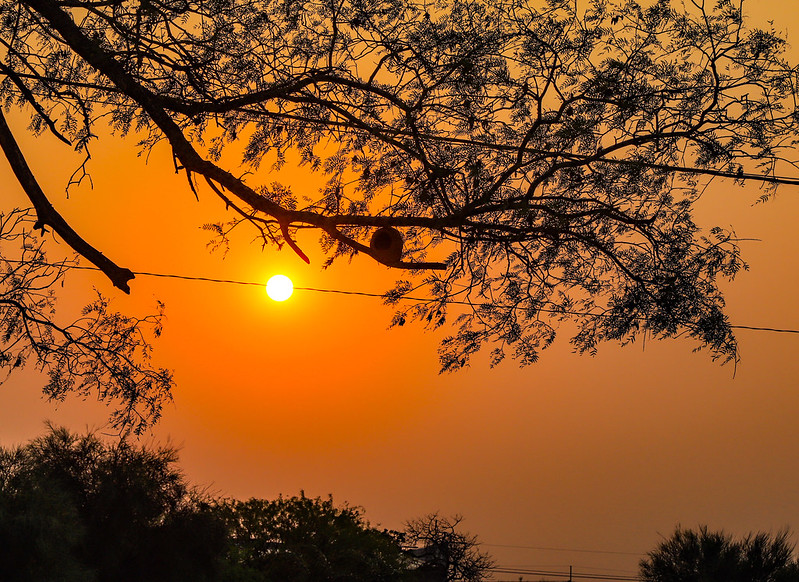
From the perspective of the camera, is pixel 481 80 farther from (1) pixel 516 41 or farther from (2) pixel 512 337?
(2) pixel 512 337

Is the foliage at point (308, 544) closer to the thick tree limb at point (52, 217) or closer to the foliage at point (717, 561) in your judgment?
the foliage at point (717, 561)

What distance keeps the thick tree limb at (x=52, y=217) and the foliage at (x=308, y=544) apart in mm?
21822

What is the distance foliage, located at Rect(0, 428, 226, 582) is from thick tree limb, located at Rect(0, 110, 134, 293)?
1124 cm

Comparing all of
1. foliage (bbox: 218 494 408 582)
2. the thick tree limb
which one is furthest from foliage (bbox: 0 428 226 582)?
the thick tree limb

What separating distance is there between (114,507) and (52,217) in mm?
15019

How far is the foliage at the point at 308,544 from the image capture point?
3166cm

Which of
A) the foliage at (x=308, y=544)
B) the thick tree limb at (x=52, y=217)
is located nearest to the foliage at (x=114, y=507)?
the foliage at (x=308, y=544)

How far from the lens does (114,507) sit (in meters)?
23.3

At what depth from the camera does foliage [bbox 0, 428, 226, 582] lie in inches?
808

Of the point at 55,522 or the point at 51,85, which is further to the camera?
the point at 55,522

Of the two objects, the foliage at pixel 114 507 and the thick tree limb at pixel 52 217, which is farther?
the foliage at pixel 114 507

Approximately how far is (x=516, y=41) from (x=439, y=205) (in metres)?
1.89

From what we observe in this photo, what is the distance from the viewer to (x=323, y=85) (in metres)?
10.3

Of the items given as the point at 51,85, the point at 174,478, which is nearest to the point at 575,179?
the point at 51,85
